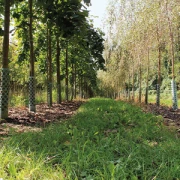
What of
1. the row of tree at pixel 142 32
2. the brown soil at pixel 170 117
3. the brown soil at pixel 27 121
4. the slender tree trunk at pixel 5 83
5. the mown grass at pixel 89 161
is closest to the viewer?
the mown grass at pixel 89 161

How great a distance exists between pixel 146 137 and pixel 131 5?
12.7 meters

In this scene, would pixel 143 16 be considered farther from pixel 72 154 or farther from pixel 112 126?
pixel 72 154

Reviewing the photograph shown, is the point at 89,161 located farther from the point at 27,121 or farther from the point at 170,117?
the point at 170,117

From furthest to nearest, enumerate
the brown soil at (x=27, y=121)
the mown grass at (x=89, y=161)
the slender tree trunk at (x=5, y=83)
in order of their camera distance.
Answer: the slender tree trunk at (x=5, y=83) → the brown soil at (x=27, y=121) → the mown grass at (x=89, y=161)

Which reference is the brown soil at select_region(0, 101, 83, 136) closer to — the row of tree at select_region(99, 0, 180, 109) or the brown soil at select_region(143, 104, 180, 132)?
the brown soil at select_region(143, 104, 180, 132)

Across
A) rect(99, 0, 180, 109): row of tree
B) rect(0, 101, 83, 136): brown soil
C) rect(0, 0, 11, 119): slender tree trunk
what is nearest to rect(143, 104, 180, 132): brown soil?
rect(99, 0, 180, 109): row of tree

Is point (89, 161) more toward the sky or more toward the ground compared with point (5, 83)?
more toward the ground

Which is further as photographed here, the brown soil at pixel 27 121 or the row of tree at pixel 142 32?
the row of tree at pixel 142 32

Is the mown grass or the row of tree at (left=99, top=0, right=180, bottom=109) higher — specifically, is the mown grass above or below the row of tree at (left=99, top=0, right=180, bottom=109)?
below

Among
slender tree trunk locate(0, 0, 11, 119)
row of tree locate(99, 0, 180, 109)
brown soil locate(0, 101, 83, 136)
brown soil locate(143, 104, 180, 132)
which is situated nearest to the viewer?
brown soil locate(0, 101, 83, 136)

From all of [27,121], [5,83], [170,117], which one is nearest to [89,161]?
[27,121]

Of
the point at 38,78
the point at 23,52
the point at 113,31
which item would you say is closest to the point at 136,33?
the point at 113,31

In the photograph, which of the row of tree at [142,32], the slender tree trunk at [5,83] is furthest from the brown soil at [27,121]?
the row of tree at [142,32]

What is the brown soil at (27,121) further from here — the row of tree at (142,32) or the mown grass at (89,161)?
the row of tree at (142,32)
